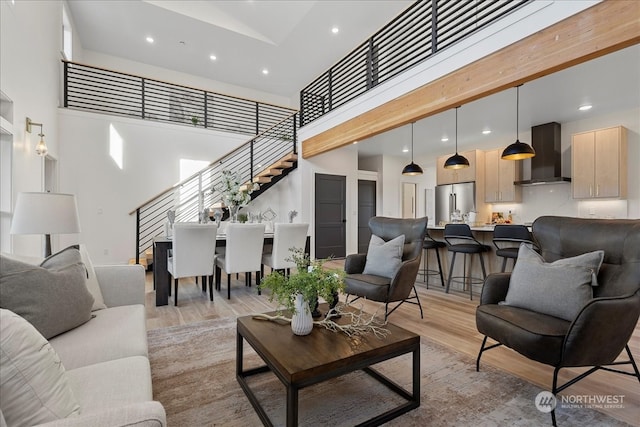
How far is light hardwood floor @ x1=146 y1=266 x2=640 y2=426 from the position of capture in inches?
76.4

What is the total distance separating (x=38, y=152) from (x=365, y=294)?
4.23 meters

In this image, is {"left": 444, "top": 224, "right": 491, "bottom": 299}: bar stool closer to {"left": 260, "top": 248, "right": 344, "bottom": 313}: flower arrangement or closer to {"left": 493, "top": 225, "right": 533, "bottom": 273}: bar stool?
{"left": 493, "top": 225, "right": 533, "bottom": 273}: bar stool

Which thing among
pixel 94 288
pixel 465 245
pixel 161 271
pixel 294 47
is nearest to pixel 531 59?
pixel 465 245

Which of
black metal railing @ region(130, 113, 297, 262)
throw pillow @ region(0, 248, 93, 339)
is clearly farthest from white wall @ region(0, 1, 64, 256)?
throw pillow @ region(0, 248, 93, 339)

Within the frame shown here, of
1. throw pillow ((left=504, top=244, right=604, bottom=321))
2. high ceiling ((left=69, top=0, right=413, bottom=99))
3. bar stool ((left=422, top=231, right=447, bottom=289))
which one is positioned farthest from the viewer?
high ceiling ((left=69, top=0, right=413, bottom=99))

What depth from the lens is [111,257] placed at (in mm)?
6105

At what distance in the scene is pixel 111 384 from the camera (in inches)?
46.3

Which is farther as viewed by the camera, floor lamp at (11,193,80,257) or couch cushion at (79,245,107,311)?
floor lamp at (11,193,80,257)

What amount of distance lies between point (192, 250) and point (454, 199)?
19.5 feet

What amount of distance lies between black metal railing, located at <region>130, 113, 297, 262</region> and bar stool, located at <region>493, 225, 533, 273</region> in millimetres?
4666

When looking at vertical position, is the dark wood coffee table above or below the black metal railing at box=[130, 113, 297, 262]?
below

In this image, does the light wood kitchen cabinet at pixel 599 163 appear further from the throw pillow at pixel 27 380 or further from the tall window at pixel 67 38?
the tall window at pixel 67 38

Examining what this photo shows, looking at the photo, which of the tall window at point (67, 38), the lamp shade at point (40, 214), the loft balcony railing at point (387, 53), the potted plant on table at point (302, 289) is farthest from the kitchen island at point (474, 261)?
the tall window at point (67, 38)

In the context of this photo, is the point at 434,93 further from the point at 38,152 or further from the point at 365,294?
the point at 38,152
